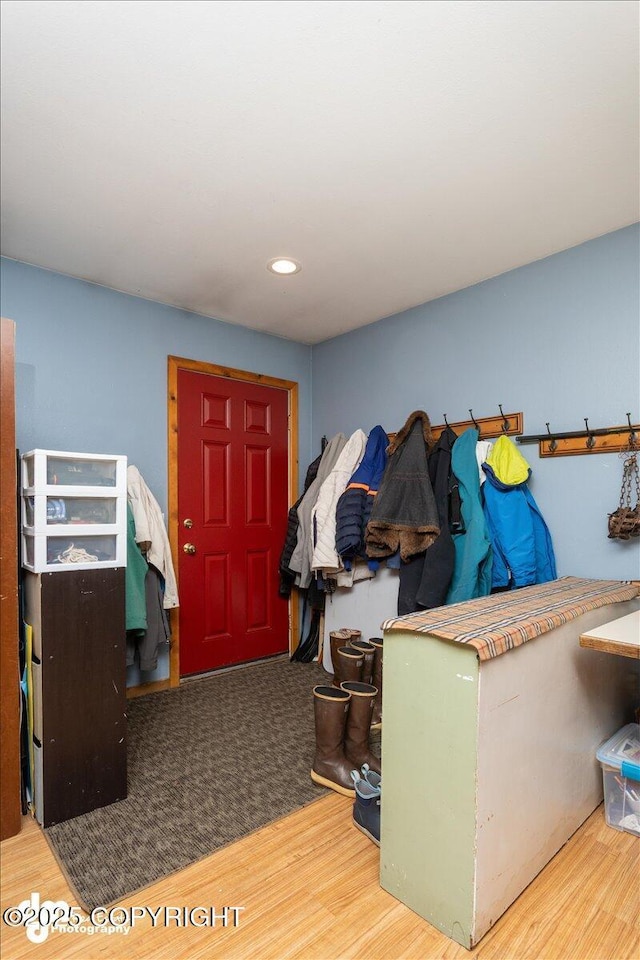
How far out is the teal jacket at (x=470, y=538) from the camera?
8.09 feet

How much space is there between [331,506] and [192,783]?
164 centimetres

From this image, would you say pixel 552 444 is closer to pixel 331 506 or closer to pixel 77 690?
pixel 331 506

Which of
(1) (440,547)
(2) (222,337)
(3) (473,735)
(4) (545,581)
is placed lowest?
(3) (473,735)

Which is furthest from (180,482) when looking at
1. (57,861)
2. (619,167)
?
(619,167)

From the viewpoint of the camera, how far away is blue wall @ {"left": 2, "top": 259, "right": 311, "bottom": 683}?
2.58 m

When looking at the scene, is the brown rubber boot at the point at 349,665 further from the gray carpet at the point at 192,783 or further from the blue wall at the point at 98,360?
the blue wall at the point at 98,360

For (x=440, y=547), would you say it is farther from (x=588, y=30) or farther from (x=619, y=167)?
(x=588, y=30)

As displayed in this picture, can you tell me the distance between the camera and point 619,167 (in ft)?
6.18

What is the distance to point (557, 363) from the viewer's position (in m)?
2.50

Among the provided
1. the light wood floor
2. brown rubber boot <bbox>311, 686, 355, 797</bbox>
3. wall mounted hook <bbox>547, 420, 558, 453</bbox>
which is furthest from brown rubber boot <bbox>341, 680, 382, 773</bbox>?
wall mounted hook <bbox>547, 420, 558, 453</bbox>

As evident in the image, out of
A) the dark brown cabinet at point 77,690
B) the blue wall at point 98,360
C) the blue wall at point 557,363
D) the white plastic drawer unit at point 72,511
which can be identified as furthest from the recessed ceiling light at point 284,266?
the dark brown cabinet at point 77,690

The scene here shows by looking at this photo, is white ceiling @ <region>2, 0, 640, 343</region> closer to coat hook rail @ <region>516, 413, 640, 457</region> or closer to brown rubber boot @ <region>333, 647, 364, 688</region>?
coat hook rail @ <region>516, 413, 640, 457</region>

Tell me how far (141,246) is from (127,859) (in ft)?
8.06

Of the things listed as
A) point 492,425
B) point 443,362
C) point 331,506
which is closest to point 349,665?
point 331,506
